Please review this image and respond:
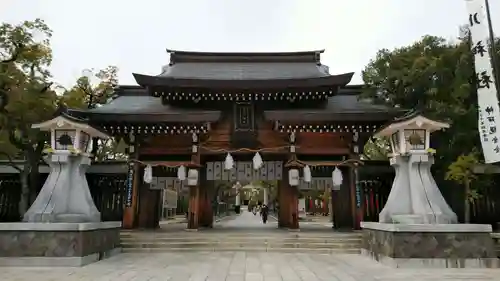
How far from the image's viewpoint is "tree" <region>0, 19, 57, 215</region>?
14277mm

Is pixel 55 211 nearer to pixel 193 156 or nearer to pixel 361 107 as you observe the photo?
pixel 193 156

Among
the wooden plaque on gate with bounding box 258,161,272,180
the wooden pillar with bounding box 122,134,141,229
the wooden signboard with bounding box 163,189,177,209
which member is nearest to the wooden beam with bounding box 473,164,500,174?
the wooden plaque on gate with bounding box 258,161,272,180

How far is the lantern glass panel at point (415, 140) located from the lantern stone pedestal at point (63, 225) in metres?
9.62

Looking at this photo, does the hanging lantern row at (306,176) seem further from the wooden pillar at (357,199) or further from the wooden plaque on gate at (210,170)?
the wooden plaque on gate at (210,170)

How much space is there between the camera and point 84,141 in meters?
12.7

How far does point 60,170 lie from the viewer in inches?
468

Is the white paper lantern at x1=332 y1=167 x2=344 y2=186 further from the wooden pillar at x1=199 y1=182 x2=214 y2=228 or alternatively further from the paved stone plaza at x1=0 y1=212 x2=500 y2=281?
the wooden pillar at x1=199 y1=182 x2=214 y2=228

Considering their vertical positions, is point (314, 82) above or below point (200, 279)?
above

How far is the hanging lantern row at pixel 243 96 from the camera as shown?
57.2 ft

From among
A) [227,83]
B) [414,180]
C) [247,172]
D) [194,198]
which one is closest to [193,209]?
[194,198]

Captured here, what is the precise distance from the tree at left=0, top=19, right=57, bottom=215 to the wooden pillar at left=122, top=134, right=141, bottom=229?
3532 mm

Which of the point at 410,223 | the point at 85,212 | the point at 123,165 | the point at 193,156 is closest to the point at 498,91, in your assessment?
the point at 410,223

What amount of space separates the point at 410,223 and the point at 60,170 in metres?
10.5

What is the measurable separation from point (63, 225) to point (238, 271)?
4837 mm
